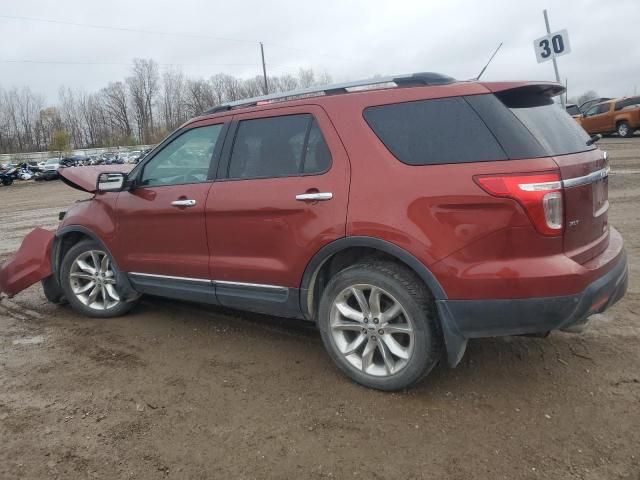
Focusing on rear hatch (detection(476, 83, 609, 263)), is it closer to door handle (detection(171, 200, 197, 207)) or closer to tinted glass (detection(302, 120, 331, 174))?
tinted glass (detection(302, 120, 331, 174))

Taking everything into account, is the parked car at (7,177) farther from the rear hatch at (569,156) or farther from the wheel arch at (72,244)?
the rear hatch at (569,156)

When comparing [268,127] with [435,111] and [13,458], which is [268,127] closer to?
[435,111]

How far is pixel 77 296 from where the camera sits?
506 cm

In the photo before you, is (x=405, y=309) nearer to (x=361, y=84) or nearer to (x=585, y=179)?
(x=585, y=179)

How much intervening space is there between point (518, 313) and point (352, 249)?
3.46 ft

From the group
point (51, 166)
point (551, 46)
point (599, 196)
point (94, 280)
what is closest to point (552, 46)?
point (551, 46)

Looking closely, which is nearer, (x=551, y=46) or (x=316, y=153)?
(x=316, y=153)

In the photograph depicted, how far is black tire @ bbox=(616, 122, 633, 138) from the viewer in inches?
892

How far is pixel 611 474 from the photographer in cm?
248

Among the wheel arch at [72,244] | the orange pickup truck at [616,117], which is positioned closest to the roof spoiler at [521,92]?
the wheel arch at [72,244]

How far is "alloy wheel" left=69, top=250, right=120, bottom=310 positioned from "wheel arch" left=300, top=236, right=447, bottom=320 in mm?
2206

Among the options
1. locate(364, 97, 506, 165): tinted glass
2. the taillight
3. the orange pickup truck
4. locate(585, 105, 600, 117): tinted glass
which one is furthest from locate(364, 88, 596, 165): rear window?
locate(585, 105, 600, 117): tinted glass

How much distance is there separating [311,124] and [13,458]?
257 cm


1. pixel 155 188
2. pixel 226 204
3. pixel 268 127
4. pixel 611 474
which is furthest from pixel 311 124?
pixel 611 474
